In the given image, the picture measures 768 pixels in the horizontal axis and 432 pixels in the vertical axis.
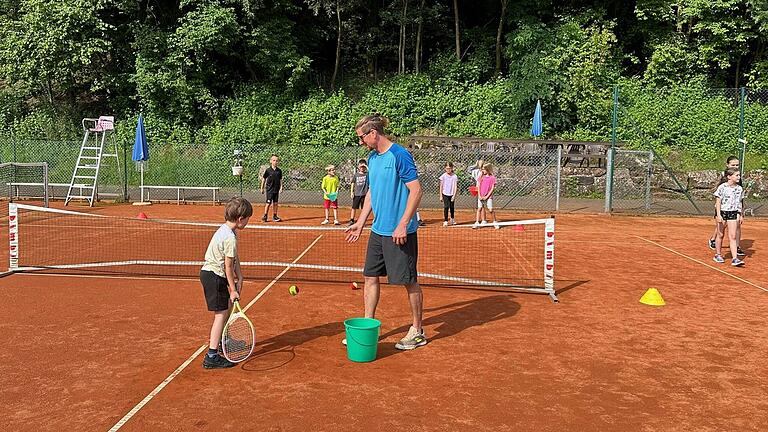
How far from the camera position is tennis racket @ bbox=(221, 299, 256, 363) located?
558 cm

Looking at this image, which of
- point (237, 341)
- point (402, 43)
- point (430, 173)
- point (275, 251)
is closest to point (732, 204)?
point (275, 251)

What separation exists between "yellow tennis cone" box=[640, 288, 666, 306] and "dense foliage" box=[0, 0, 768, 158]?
1924cm

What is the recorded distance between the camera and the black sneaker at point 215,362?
220 inches

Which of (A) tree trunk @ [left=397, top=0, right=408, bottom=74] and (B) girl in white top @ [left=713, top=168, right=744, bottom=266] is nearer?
(B) girl in white top @ [left=713, top=168, right=744, bottom=266]

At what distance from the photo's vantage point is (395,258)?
599cm

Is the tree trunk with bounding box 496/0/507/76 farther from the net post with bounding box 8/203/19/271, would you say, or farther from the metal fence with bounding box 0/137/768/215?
the net post with bounding box 8/203/19/271

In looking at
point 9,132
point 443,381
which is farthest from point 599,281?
point 9,132

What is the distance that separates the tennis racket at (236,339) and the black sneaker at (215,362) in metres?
0.05

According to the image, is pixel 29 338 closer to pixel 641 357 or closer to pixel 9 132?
pixel 641 357

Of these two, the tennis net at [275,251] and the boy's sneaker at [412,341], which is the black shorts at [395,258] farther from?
the tennis net at [275,251]

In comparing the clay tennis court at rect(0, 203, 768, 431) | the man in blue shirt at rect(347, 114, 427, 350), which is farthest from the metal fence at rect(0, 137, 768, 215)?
the man in blue shirt at rect(347, 114, 427, 350)

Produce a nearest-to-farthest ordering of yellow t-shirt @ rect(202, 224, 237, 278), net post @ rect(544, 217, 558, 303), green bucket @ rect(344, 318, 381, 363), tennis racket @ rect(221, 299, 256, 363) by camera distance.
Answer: yellow t-shirt @ rect(202, 224, 237, 278) → tennis racket @ rect(221, 299, 256, 363) → green bucket @ rect(344, 318, 381, 363) → net post @ rect(544, 217, 558, 303)

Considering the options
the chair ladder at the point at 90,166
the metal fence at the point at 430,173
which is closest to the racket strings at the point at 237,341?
the chair ladder at the point at 90,166

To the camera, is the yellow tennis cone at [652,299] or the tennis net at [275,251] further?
the tennis net at [275,251]
